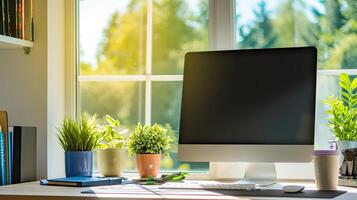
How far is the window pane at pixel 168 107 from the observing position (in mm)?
2531

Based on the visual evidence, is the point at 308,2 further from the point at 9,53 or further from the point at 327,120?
the point at 9,53

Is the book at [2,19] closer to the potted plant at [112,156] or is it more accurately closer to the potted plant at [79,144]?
the potted plant at [79,144]

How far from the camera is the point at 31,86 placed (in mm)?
2475

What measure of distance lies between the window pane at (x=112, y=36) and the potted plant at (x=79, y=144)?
0.33 metres

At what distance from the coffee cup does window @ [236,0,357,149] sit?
405mm

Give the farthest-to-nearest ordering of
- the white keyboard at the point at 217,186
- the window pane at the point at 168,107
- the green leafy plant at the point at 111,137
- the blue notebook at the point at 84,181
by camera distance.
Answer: the window pane at the point at 168,107 < the green leafy plant at the point at 111,137 < the blue notebook at the point at 84,181 < the white keyboard at the point at 217,186

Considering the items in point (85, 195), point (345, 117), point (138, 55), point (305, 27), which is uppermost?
point (305, 27)

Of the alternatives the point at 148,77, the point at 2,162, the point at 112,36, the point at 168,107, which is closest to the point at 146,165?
the point at 168,107

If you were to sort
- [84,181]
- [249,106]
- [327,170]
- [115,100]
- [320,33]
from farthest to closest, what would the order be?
1. [115,100]
2. [320,33]
3. [249,106]
4. [84,181]
5. [327,170]

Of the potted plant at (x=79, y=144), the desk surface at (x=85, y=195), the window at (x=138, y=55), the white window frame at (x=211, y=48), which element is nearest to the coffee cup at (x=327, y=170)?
the desk surface at (x=85, y=195)

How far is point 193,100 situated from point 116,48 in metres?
0.55

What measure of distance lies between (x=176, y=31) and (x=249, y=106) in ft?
1.86

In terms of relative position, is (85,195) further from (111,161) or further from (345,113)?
(345,113)

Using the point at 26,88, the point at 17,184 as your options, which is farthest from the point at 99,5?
the point at 17,184
